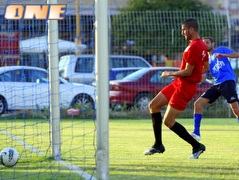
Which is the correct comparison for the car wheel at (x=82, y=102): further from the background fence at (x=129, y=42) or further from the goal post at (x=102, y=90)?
the goal post at (x=102, y=90)

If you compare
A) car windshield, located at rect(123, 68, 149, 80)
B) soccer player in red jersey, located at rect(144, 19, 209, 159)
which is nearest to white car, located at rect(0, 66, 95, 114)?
car windshield, located at rect(123, 68, 149, 80)

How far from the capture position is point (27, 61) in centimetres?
1820

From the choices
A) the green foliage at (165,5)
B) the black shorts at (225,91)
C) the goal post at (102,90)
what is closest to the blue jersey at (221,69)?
the black shorts at (225,91)

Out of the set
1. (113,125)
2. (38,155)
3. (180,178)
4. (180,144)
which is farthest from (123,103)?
(180,178)

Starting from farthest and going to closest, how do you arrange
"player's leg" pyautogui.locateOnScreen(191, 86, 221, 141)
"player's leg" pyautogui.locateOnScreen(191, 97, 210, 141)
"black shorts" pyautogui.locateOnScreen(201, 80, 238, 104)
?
"black shorts" pyautogui.locateOnScreen(201, 80, 238, 104)
"player's leg" pyautogui.locateOnScreen(191, 86, 221, 141)
"player's leg" pyautogui.locateOnScreen(191, 97, 210, 141)

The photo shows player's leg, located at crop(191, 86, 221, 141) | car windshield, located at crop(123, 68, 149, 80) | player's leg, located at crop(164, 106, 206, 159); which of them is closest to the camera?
player's leg, located at crop(164, 106, 206, 159)

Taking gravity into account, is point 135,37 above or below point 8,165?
above

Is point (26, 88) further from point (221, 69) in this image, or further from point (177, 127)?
point (177, 127)

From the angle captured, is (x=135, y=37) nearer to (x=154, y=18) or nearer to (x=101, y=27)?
(x=154, y=18)

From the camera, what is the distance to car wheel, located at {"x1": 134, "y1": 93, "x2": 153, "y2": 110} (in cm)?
2327

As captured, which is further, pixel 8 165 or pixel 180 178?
pixel 8 165

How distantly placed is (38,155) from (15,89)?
909cm

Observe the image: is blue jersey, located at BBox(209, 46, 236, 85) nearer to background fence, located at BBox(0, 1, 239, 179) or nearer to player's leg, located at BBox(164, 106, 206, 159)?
player's leg, located at BBox(164, 106, 206, 159)

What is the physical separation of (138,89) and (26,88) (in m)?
4.28
